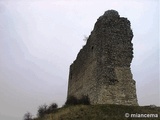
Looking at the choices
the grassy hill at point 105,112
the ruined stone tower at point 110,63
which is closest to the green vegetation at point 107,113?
the grassy hill at point 105,112

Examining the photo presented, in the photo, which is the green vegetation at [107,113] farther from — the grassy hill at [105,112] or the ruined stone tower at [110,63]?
the ruined stone tower at [110,63]

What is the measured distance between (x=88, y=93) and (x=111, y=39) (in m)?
3.71

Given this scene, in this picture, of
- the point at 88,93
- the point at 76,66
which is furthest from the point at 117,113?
the point at 76,66

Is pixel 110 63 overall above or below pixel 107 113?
above

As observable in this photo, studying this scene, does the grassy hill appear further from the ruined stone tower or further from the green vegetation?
the ruined stone tower

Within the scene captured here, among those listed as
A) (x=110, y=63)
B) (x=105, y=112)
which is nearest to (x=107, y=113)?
(x=105, y=112)

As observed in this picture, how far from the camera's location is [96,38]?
16.6m

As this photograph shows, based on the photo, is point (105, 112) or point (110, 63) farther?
point (110, 63)

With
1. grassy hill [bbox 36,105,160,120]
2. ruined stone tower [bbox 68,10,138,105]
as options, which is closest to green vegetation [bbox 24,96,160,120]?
grassy hill [bbox 36,105,160,120]

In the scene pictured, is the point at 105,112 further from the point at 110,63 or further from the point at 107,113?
the point at 110,63

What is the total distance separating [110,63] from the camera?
15.2 metres

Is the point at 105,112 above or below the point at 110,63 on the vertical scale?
below

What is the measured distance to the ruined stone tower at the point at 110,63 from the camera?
14547 mm

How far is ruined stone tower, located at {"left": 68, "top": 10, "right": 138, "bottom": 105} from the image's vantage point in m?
14.5
